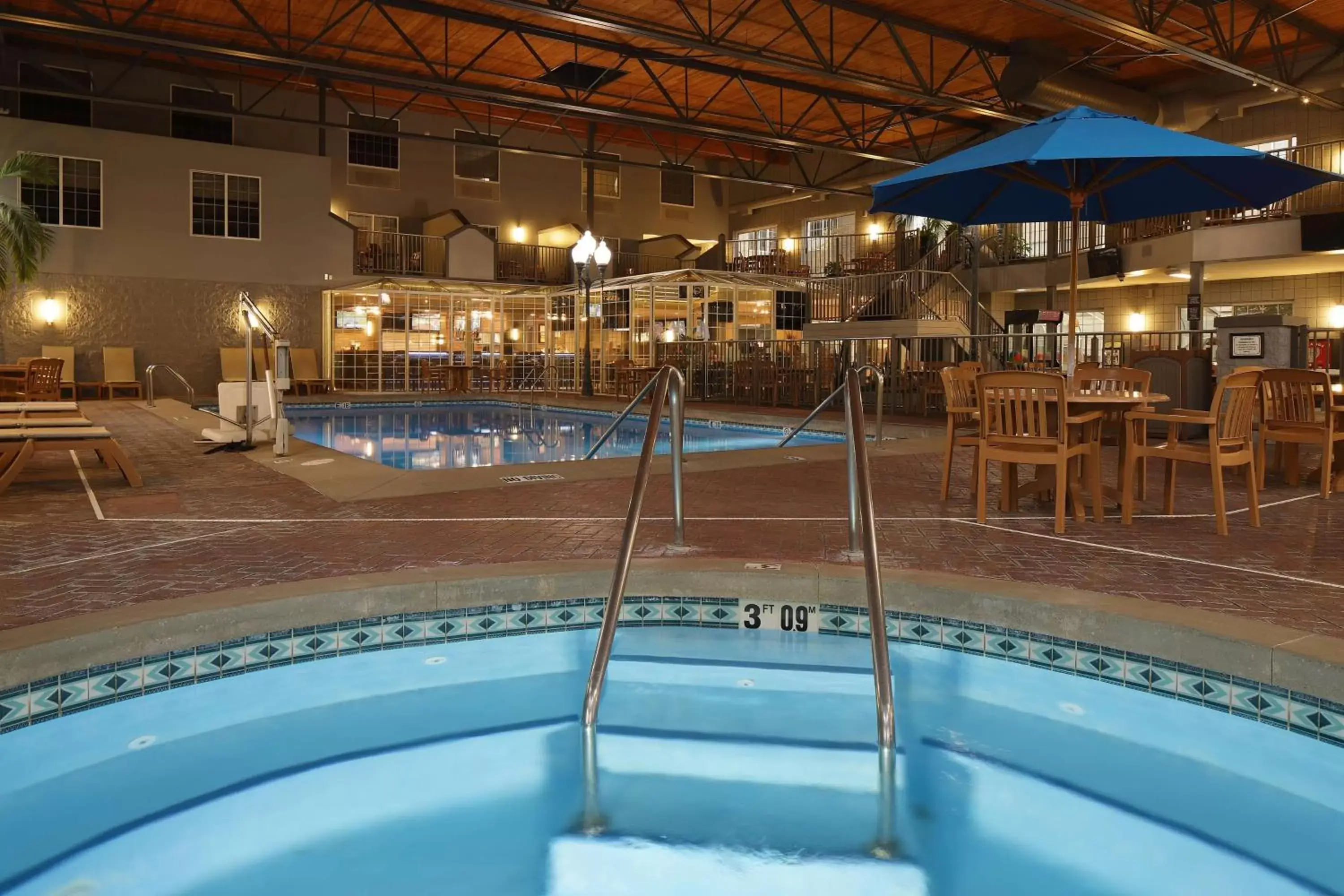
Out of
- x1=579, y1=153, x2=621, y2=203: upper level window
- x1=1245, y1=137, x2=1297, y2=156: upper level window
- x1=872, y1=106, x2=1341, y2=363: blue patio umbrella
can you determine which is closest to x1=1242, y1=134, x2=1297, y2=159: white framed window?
x1=1245, y1=137, x2=1297, y2=156: upper level window

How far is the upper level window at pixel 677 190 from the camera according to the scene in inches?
1089

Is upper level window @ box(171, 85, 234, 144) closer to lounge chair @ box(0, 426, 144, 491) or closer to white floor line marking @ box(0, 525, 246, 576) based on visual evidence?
lounge chair @ box(0, 426, 144, 491)

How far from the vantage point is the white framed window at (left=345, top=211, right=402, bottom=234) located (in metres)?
23.4

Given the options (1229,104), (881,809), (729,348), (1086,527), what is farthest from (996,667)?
(1229,104)

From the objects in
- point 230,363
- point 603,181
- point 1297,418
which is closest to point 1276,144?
point 1297,418

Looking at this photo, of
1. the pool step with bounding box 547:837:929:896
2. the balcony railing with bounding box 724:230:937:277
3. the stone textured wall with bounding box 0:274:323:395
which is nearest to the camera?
the pool step with bounding box 547:837:929:896

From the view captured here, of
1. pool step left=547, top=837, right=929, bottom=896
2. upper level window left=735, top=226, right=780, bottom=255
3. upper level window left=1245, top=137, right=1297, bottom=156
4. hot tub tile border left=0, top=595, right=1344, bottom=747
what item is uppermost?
upper level window left=735, top=226, right=780, bottom=255

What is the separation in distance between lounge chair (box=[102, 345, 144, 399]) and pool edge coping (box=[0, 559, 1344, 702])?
1763cm

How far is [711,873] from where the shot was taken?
2.26 m

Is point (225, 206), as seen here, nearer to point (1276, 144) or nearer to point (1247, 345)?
point (1247, 345)

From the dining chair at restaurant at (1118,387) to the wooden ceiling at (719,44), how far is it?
5417 millimetres

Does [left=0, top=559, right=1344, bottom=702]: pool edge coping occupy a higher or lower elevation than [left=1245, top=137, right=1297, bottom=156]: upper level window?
lower

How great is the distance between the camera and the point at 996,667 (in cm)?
337

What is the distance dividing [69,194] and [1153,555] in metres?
20.1
